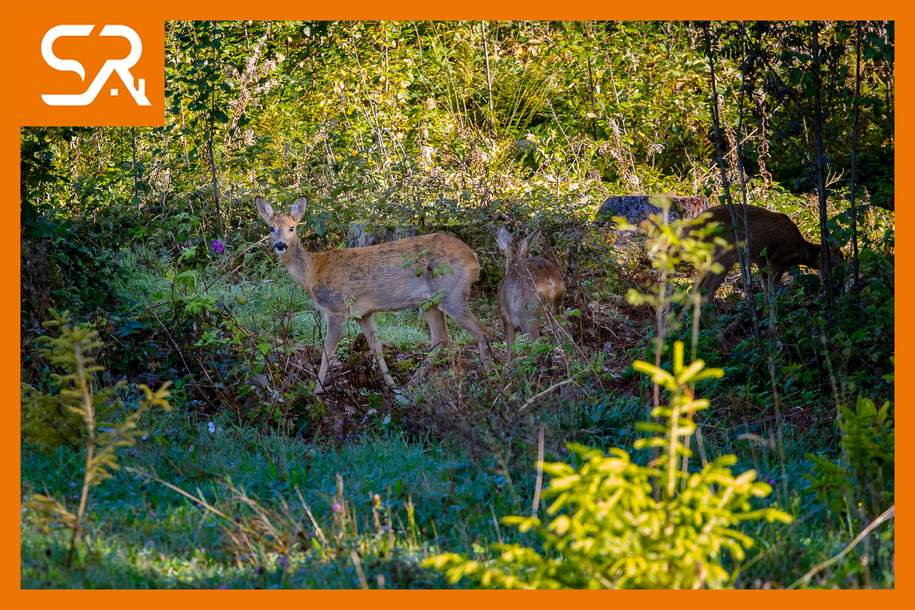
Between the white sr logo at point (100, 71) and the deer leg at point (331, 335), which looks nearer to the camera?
the white sr logo at point (100, 71)

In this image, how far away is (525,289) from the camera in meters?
7.96

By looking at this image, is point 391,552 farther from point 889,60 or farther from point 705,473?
point 889,60

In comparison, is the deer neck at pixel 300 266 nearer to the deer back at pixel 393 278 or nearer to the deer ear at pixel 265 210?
the deer back at pixel 393 278

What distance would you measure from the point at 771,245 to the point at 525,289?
78.8 inches

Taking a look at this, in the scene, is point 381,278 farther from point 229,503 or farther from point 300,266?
point 229,503

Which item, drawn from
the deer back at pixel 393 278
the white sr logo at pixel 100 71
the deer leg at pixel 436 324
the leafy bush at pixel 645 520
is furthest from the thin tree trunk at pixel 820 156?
the white sr logo at pixel 100 71

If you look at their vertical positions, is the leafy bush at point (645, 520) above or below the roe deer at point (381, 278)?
below

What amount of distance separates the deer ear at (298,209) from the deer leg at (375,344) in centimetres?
105

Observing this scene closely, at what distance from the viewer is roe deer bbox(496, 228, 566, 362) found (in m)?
7.91

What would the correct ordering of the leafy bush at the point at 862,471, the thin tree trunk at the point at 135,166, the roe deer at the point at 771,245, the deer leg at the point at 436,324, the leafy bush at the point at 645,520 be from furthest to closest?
the thin tree trunk at the point at 135,166, the deer leg at the point at 436,324, the roe deer at the point at 771,245, the leafy bush at the point at 862,471, the leafy bush at the point at 645,520

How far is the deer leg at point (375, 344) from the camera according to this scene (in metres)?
7.11

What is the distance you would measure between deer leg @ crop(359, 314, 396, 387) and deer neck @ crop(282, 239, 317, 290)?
59 centimetres

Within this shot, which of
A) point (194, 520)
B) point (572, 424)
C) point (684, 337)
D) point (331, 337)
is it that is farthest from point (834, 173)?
point (194, 520)

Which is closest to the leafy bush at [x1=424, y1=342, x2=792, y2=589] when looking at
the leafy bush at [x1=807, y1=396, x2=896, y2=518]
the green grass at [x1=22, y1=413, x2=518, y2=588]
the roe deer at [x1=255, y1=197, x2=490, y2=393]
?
the green grass at [x1=22, y1=413, x2=518, y2=588]
